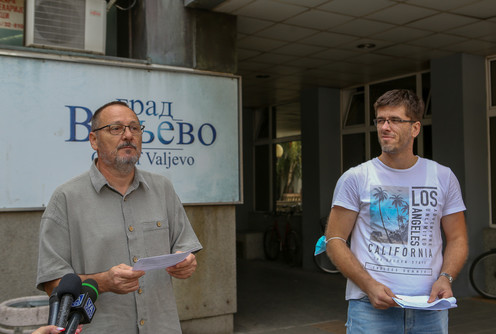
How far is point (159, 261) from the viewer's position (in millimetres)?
2180

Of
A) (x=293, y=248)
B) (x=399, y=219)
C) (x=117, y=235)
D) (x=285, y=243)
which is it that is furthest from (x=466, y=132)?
(x=117, y=235)

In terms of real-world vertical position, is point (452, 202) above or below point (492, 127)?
below

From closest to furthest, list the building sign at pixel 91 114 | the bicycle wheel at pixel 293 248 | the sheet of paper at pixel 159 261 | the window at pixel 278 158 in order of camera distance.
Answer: the sheet of paper at pixel 159 261
the building sign at pixel 91 114
the bicycle wheel at pixel 293 248
the window at pixel 278 158

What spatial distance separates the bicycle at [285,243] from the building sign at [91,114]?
5.71 meters

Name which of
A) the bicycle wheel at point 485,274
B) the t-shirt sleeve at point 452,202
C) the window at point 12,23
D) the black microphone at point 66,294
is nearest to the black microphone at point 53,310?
the black microphone at point 66,294

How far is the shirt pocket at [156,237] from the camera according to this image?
8.07ft

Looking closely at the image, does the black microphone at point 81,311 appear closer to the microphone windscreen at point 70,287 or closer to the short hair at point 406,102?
the microphone windscreen at point 70,287

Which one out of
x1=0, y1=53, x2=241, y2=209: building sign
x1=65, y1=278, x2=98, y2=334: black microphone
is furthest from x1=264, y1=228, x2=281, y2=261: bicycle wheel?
x1=65, y1=278, x2=98, y2=334: black microphone

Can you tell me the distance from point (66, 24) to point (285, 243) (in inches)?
300

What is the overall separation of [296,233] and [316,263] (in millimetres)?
1063

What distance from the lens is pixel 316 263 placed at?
10789 millimetres

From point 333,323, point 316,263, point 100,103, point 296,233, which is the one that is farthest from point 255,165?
point 100,103

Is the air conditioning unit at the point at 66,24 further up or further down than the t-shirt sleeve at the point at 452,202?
further up

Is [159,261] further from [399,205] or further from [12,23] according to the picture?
[12,23]
